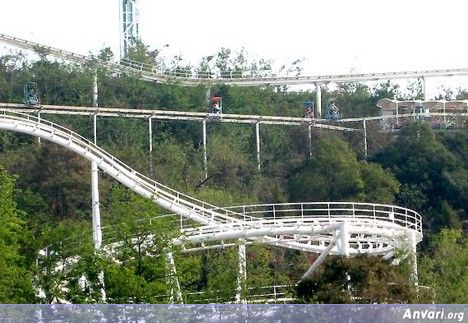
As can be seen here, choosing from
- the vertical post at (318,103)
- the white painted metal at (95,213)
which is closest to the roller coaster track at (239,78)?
the vertical post at (318,103)

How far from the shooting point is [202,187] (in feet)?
209

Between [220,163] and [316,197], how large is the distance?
427 centimetres

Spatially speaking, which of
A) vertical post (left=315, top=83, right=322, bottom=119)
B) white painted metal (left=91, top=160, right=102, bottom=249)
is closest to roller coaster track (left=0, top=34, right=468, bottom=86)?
vertical post (left=315, top=83, right=322, bottom=119)

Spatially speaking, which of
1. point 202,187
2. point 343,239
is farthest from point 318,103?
point 343,239

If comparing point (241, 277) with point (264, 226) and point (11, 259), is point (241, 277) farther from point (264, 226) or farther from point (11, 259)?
point (11, 259)

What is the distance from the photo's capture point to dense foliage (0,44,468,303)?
40.4 meters

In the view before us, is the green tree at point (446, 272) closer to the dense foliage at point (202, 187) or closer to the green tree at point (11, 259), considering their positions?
the dense foliage at point (202, 187)

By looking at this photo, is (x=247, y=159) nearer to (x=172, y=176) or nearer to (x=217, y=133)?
(x=217, y=133)

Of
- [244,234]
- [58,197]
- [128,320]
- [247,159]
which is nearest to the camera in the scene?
[128,320]

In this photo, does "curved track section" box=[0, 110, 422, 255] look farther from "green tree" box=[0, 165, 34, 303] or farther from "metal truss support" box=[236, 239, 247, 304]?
"green tree" box=[0, 165, 34, 303]

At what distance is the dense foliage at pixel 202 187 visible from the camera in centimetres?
4038

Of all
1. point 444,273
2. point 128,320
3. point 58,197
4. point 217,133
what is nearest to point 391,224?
point 444,273

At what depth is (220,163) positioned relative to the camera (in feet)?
221

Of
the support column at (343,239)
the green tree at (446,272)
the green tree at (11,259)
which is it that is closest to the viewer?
the green tree at (11,259)
